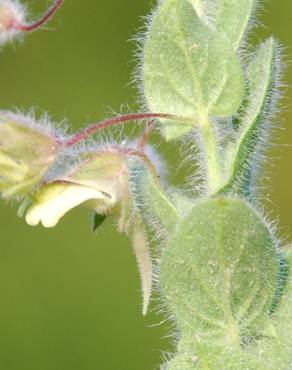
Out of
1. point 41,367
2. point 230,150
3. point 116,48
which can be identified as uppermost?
point 230,150

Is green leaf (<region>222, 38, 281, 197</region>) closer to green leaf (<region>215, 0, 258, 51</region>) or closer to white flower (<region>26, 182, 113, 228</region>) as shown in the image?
green leaf (<region>215, 0, 258, 51</region>)

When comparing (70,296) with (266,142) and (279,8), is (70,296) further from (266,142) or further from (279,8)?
(266,142)

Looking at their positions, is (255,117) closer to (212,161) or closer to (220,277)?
(212,161)

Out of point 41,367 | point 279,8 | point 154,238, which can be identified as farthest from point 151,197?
point 279,8

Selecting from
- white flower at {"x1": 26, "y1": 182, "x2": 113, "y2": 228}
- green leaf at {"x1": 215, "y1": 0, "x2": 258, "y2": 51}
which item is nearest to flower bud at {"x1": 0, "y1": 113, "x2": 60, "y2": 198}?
white flower at {"x1": 26, "y1": 182, "x2": 113, "y2": 228}

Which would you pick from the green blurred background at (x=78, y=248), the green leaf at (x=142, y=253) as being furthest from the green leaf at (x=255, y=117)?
the green blurred background at (x=78, y=248)

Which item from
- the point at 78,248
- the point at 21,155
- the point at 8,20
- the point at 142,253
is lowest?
the point at 78,248

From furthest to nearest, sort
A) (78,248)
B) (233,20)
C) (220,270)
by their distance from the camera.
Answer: (78,248), (233,20), (220,270)

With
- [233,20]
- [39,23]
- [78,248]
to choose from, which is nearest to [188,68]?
[233,20]
